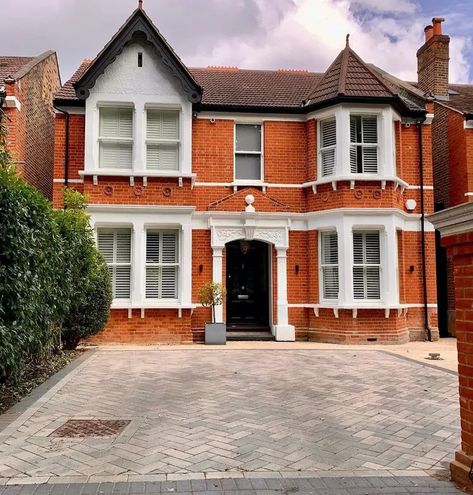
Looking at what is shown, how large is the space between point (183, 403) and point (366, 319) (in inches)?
315

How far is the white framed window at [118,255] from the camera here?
1295 cm

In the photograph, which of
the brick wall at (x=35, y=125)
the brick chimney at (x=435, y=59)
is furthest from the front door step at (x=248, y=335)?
the brick chimney at (x=435, y=59)

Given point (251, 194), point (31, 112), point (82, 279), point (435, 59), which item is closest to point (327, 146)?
point (251, 194)

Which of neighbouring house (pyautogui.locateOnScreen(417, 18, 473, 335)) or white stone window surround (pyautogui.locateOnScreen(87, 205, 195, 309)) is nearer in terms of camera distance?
white stone window surround (pyautogui.locateOnScreen(87, 205, 195, 309))

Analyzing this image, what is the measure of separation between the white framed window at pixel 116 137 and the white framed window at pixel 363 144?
6.27 m

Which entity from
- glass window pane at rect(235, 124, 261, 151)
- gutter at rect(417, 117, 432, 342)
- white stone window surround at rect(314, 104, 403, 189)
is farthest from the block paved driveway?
glass window pane at rect(235, 124, 261, 151)

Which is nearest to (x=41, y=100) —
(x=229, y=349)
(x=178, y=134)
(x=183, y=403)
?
(x=178, y=134)

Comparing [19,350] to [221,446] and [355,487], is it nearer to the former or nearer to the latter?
[221,446]

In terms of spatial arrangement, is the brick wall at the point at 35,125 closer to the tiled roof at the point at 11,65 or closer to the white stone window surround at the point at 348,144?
the tiled roof at the point at 11,65

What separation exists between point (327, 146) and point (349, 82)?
1.91m

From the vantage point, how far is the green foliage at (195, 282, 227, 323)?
12.4 m

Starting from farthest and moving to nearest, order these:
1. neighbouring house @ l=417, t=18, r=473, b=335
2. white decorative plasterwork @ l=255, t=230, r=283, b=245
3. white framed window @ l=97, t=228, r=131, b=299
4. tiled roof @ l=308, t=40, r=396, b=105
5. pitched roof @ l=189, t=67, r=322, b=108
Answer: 1. neighbouring house @ l=417, t=18, r=473, b=335
2. pitched roof @ l=189, t=67, r=322, b=108
3. white decorative plasterwork @ l=255, t=230, r=283, b=245
4. tiled roof @ l=308, t=40, r=396, b=105
5. white framed window @ l=97, t=228, r=131, b=299

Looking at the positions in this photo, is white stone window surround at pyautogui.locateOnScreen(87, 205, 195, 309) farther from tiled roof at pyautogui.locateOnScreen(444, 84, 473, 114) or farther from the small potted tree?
tiled roof at pyautogui.locateOnScreen(444, 84, 473, 114)

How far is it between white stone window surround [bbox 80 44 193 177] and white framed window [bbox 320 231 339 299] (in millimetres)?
4306
